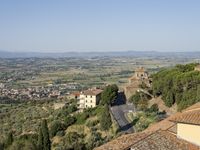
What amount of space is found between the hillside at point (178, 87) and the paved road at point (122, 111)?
16.6 ft

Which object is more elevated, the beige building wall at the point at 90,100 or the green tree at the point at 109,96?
the green tree at the point at 109,96

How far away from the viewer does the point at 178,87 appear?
53906 millimetres

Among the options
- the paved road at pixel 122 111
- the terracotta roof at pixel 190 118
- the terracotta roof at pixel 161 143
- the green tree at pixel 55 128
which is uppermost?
the terracotta roof at pixel 190 118

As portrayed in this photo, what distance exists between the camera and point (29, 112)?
79.7 m

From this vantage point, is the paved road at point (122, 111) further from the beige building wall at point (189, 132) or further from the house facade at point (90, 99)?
the beige building wall at point (189, 132)

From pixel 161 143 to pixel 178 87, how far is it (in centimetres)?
3448

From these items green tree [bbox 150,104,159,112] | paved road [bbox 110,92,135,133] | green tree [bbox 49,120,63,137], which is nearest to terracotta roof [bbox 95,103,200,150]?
paved road [bbox 110,92,135,133]

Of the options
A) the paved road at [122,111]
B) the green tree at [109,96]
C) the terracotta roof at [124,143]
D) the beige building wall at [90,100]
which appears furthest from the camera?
the beige building wall at [90,100]

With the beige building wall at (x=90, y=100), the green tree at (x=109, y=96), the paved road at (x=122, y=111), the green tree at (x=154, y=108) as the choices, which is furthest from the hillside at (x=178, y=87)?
the beige building wall at (x=90, y=100)

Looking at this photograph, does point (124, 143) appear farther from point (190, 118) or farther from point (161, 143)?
point (190, 118)

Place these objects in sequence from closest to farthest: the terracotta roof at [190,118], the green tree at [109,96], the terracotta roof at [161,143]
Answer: the terracotta roof at [161,143] → the terracotta roof at [190,118] → the green tree at [109,96]

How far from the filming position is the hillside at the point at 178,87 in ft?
160

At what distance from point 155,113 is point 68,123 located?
11669 mm

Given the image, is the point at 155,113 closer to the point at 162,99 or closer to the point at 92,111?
the point at 162,99
